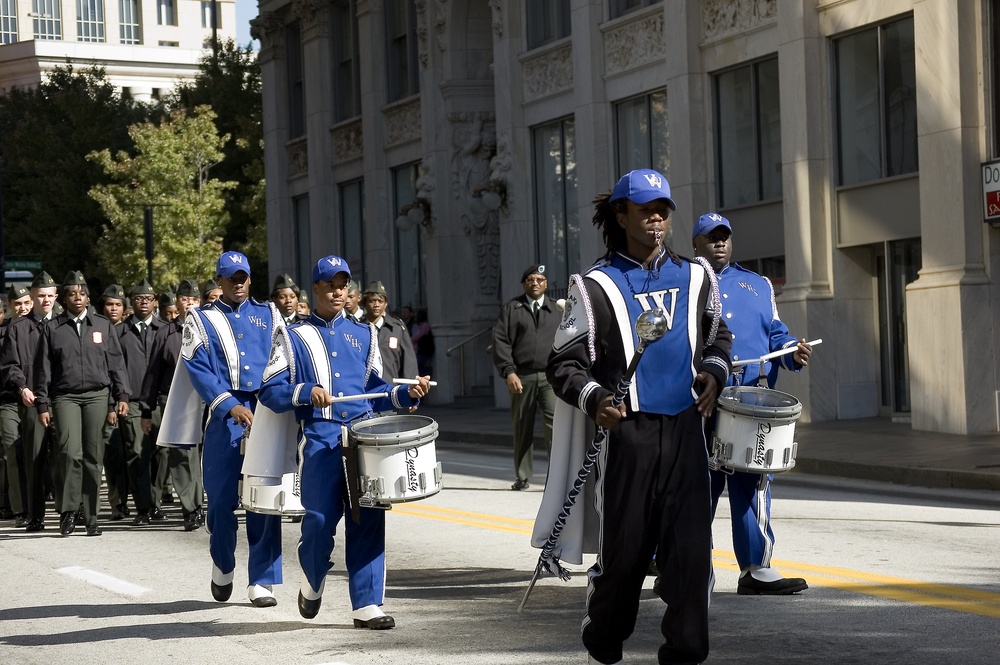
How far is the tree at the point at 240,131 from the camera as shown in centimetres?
5159

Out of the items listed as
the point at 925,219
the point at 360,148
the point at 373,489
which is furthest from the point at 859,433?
the point at 360,148

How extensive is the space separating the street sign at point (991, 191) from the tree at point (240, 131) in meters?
34.2

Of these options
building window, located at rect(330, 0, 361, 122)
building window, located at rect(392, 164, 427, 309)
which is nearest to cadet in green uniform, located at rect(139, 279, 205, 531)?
building window, located at rect(392, 164, 427, 309)

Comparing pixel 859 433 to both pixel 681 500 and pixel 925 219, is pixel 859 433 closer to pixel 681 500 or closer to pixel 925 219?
pixel 925 219

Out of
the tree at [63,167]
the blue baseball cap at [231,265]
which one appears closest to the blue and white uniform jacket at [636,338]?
the blue baseball cap at [231,265]

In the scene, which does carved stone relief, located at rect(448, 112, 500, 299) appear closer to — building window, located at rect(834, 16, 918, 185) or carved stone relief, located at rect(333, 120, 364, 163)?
carved stone relief, located at rect(333, 120, 364, 163)

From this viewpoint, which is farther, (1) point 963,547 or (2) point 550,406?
(2) point 550,406

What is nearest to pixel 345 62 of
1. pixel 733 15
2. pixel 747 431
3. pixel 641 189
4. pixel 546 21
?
pixel 546 21

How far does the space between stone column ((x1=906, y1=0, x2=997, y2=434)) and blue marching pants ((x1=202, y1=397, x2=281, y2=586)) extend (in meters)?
12.1

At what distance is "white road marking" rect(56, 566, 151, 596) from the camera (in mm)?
10281

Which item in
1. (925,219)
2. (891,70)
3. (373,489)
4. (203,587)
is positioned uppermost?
(891,70)

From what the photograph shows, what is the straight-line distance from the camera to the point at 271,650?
26.1 ft

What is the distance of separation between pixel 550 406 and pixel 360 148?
23.6 metres

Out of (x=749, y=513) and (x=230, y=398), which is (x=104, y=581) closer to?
(x=230, y=398)
